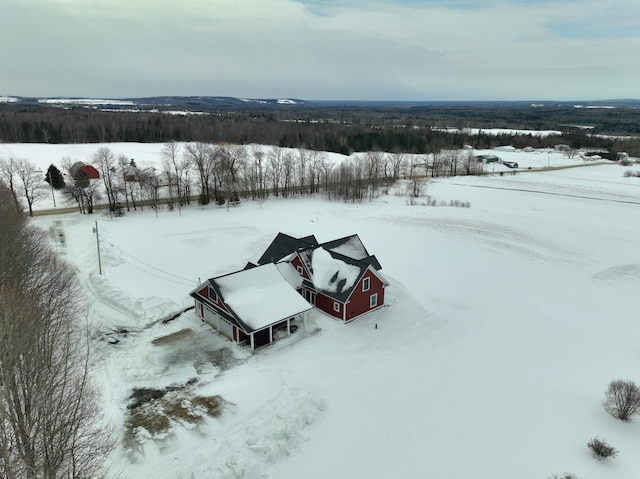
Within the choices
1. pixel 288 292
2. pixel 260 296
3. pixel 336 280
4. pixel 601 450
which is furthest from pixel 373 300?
pixel 601 450

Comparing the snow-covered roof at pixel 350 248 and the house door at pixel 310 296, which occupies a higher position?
the snow-covered roof at pixel 350 248

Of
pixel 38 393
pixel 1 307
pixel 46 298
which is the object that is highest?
pixel 1 307

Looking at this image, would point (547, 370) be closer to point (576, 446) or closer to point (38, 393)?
point (576, 446)

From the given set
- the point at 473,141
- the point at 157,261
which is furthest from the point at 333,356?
the point at 473,141

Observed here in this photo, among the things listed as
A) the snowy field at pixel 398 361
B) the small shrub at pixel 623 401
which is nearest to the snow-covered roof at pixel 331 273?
the snowy field at pixel 398 361

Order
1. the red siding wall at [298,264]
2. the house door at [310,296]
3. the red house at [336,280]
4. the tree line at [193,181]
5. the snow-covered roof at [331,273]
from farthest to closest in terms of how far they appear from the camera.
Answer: the tree line at [193,181] → the red siding wall at [298,264] → the house door at [310,296] → the snow-covered roof at [331,273] → the red house at [336,280]

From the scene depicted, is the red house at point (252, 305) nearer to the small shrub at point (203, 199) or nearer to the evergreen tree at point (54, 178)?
the small shrub at point (203, 199)

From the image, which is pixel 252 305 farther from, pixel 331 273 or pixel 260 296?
pixel 331 273
